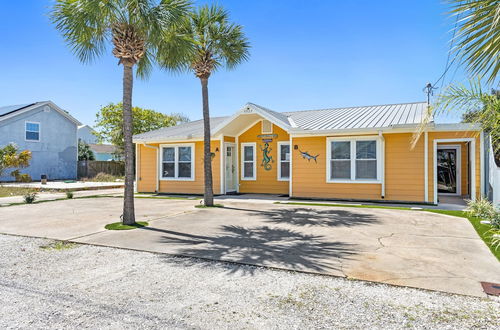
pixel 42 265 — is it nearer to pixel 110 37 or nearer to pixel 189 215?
pixel 189 215

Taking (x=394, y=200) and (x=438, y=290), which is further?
(x=394, y=200)

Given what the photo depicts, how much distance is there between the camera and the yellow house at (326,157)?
10.9 meters

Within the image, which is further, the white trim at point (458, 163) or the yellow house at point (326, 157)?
the white trim at point (458, 163)

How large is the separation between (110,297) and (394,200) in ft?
34.4

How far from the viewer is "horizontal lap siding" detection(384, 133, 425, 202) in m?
11.0

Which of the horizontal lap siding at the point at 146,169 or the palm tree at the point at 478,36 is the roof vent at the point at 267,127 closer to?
the horizontal lap siding at the point at 146,169

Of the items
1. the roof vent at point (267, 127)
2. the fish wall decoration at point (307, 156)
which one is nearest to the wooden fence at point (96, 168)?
the roof vent at point (267, 127)

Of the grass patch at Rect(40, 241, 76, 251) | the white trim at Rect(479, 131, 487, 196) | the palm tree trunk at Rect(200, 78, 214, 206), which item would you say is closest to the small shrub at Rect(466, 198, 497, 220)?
the white trim at Rect(479, 131, 487, 196)

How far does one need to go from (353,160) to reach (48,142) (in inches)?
1022

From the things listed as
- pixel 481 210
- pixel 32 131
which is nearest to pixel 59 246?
pixel 481 210

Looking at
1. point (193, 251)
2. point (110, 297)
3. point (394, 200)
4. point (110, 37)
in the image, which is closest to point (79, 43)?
point (110, 37)

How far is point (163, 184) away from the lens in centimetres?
1569

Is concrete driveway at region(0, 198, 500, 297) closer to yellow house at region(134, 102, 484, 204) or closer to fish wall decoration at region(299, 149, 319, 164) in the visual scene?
yellow house at region(134, 102, 484, 204)

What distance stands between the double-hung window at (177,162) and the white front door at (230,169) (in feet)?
5.73
